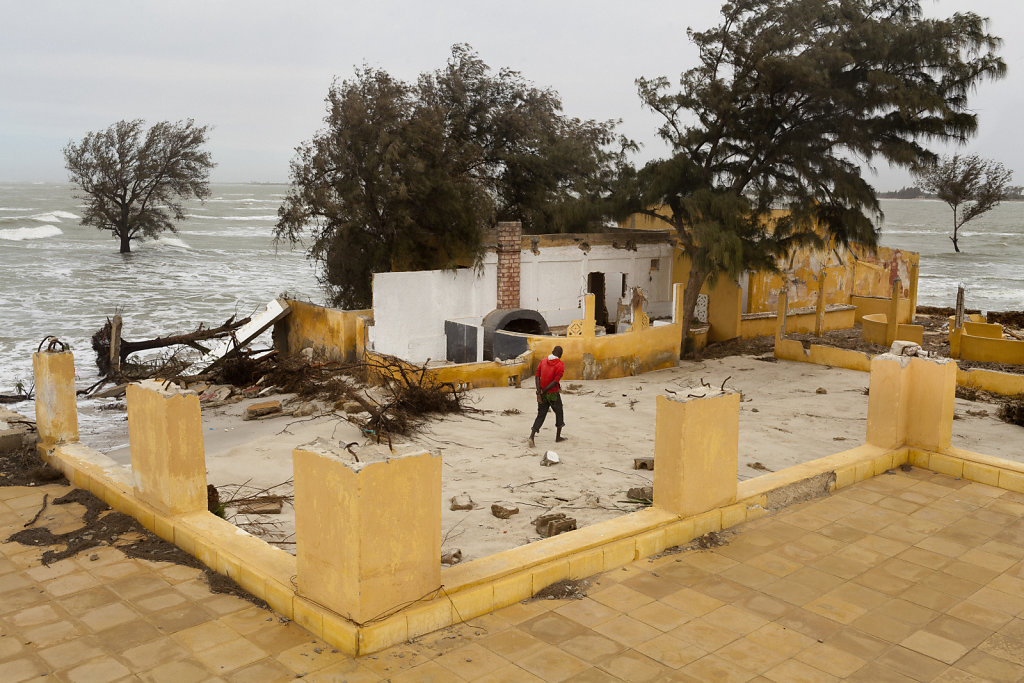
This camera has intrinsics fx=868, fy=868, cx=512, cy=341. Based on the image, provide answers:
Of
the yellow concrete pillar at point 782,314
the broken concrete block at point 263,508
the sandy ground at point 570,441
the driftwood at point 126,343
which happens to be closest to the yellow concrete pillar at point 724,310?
the yellow concrete pillar at point 782,314

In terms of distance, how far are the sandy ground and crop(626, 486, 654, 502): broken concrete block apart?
0.12 meters

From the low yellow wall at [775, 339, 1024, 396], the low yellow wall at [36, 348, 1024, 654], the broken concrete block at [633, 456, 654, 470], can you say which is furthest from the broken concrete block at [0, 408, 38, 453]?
the low yellow wall at [775, 339, 1024, 396]

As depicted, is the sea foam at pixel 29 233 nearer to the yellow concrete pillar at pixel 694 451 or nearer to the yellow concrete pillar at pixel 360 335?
the yellow concrete pillar at pixel 360 335

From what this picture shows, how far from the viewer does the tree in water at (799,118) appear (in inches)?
848

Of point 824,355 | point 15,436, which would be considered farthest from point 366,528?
point 824,355

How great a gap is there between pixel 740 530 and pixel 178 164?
4580 centimetres

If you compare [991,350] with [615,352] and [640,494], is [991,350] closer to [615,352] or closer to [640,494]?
[615,352]

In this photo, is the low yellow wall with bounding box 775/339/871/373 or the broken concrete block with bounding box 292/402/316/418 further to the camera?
the low yellow wall with bounding box 775/339/871/373

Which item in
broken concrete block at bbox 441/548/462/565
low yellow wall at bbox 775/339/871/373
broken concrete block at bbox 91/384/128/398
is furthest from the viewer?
broken concrete block at bbox 91/384/128/398

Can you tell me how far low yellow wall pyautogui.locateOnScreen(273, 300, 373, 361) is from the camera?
754 inches

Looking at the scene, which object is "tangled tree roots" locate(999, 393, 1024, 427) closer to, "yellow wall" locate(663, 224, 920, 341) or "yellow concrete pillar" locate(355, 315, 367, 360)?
"yellow wall" locate(663, 224, 920, 341)

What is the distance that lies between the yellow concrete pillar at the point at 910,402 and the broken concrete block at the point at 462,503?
396 cm

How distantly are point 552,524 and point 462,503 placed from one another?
5.56 ft

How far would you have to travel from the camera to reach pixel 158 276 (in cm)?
5525
